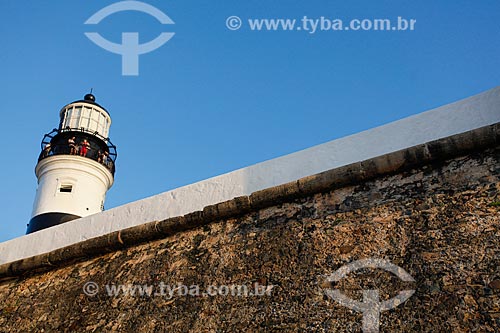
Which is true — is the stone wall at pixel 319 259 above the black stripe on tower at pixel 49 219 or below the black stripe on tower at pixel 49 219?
below

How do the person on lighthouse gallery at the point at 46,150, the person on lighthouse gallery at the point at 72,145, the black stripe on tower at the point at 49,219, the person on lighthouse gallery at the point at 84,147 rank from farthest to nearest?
the person on lighthouse gallery at the point at 46,150, the person on lighthouse gallery at the point at 84,147, the person on lighthouse gallery at the point at 72,145, the black stripe on tower at the point at 49,219

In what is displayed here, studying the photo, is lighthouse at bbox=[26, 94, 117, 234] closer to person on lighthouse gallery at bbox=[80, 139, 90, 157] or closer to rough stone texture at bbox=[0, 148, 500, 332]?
person on lighthouse gallery at bbox=[80, 139, 90, 157]

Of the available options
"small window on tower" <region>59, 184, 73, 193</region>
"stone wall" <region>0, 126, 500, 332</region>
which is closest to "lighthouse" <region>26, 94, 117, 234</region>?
"small window on tower" <region>59, 184, 73, 193</region>

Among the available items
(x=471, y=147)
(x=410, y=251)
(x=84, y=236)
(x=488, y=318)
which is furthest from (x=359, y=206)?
(x=84, y=236)

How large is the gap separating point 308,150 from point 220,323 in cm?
166

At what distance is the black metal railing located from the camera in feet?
37.6

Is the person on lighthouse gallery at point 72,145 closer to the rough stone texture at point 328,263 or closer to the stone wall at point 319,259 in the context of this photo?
the stone wall at point 319,259

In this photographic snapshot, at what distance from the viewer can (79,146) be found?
1152 centimetres

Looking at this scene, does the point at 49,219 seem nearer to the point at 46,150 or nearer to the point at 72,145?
the point at 72,145

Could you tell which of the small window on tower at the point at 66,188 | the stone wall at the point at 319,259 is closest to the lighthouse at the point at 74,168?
the small window on tower at the point at 66,188

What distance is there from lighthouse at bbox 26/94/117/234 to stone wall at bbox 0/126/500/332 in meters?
5.93

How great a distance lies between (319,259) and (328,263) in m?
0.08

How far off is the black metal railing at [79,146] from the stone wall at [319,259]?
6772 millimetres

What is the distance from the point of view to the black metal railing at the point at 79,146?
37.6ft
